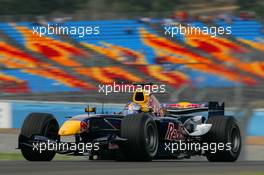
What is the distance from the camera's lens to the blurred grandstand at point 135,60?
73.5 ft

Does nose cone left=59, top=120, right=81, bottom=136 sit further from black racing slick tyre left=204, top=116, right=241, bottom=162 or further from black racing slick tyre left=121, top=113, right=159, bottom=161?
black racing slick tyre left=204, top=116, right=241, bottom=162

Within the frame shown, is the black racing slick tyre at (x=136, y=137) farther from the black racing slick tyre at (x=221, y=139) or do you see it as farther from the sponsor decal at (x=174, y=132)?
the black racing slick tyre at (x=221, y=139)

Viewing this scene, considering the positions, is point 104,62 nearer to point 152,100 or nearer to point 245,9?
point 245,9

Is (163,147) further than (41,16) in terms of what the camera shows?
No

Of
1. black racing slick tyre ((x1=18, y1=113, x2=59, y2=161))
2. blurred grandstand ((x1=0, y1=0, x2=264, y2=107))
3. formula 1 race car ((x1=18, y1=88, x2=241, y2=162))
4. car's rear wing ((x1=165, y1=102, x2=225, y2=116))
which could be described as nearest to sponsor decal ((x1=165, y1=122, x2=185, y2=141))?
formula 1 race car ((x1=18, y1=88, x2=241, y2=162))

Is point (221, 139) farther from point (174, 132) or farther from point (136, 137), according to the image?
point (136, 137)

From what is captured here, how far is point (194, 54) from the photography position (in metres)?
23.2

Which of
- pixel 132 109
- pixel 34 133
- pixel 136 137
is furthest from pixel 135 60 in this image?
pixel 136 137

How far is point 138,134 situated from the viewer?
9.66m

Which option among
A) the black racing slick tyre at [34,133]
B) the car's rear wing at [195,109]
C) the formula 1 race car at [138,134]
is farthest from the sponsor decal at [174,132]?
the black racing slick tyre at [34,133]

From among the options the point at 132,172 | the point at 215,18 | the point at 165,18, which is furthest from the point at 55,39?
the point at 132,172

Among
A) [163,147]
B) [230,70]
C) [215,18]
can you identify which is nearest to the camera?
[163,147]

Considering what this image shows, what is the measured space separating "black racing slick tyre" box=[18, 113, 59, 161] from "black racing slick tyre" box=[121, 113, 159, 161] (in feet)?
4.77

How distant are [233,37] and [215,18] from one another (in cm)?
154
